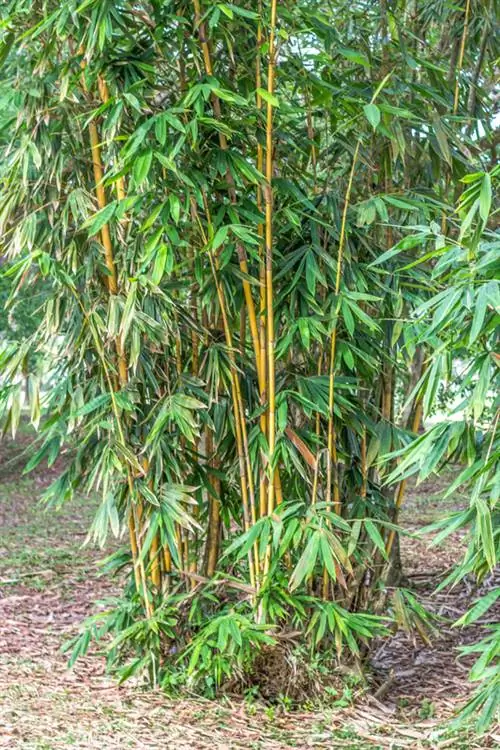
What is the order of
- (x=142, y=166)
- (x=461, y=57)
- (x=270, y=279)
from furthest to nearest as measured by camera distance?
(x=461, y=57)
(x=270, y=279)
(x=142, y=166)

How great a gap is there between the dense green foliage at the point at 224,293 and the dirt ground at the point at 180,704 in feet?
0.51

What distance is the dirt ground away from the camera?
2.80m

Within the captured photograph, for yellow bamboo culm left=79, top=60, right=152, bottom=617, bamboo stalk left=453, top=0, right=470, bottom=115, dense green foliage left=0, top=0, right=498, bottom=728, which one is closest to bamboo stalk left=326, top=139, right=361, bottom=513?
dense green foliage left=0, top=0, right=498, bottom=728

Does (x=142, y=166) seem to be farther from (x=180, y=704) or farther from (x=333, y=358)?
(x=180, y=704)

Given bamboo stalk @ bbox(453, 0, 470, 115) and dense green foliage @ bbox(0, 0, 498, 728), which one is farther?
bamboo stalk @ bbox(453, 0, 470, 115)

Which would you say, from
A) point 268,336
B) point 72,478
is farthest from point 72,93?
point 72,478

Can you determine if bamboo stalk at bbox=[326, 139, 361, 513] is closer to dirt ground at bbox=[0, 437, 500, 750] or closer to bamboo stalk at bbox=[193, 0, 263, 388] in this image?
bamboo stalk at bbox=[193, 0, 263, 388]

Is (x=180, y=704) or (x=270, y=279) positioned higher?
(x=270, y=279)

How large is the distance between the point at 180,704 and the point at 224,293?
138cm

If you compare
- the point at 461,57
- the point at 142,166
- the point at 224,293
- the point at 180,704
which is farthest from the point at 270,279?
the point at 180,704

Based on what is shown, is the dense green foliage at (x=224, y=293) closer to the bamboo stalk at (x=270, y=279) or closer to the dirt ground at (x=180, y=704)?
the bamboo stalk at (x=270, y=279)

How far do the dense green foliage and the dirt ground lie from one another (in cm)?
16

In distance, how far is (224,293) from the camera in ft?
9.89

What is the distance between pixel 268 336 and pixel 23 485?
687cm
